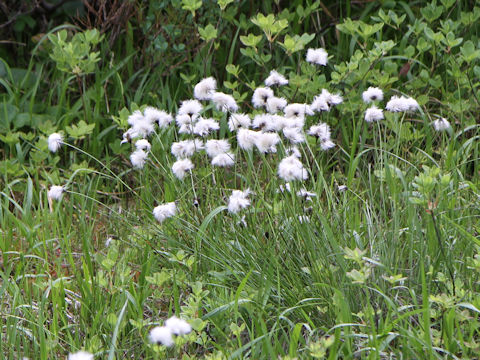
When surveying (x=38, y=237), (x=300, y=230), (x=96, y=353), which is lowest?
(x=38, y=237)

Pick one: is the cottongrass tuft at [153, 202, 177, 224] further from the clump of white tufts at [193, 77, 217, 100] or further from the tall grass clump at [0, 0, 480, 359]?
the clump of white tufts at [193, 77, 217, 100]

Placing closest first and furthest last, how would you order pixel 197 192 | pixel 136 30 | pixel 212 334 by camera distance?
pixel 212 334, pixel 197 192, pixel 136 30

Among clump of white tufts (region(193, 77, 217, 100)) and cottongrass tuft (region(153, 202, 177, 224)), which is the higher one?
clump of white tufts (region(193, 77, 217, 100))

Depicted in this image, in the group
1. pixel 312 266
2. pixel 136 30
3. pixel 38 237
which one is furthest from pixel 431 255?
pixel 136 30

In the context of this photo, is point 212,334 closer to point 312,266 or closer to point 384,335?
point 312,266

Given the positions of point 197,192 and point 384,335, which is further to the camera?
point 197,192

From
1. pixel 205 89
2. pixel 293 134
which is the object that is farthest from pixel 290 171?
pixel 205 89

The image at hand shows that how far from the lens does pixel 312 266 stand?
85.9 inches

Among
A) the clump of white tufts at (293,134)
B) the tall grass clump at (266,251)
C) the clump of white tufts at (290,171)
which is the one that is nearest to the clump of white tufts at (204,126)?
the tall grass clump at (266,251)

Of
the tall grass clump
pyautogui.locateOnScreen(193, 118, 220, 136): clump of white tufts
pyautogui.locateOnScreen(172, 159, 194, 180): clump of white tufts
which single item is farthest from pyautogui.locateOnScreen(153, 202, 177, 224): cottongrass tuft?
pyautogui.locateOnScreen(193, 118, 220, 136): clump of white tufts

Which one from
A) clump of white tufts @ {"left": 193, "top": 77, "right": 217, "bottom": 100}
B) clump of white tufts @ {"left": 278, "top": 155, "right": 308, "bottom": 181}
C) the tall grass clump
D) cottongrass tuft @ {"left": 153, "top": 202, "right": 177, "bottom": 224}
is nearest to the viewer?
the tall grass clump

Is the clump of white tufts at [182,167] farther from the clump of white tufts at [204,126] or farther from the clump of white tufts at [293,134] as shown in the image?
the clump of white tufts at [293,134]

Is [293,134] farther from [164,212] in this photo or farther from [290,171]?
[164,212]

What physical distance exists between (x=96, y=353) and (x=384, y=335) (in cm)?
78
